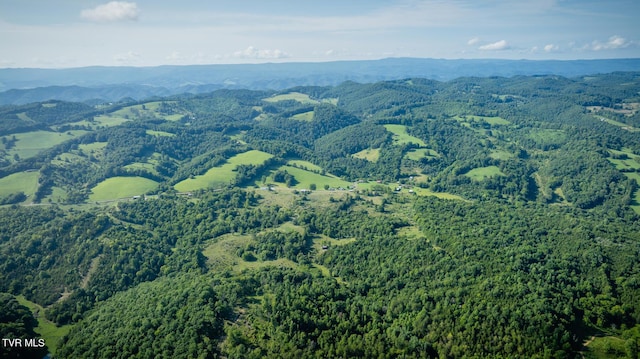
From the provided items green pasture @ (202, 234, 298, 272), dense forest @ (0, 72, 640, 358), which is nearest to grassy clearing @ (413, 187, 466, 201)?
dense forest @ (0, 72, 640, 358)

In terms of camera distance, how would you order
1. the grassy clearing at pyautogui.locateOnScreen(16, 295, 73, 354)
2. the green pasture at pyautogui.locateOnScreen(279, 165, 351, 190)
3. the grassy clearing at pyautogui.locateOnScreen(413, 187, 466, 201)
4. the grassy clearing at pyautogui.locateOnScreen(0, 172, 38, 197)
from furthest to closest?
the green pasture at pyautogui.locateOnScreen(279, 165, 351, 190) → the grassy clearing at pyautogui.locateOnScreen(0, 172, 38, 197) → the grassy clearing at pyautogui.locateOnScreen(413, 187, 466, 201) → the grassy clearing at pyautogui.locateOnScreen(16, 295, 73, 354)

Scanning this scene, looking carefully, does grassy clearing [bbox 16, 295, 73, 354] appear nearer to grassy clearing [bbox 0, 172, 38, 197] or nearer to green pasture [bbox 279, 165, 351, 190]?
grassy clearing [bbox 0, 172, 38, 197]

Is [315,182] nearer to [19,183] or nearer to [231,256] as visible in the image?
[231,256]

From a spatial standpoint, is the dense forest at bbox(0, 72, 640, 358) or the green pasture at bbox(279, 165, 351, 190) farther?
the green pasture at bbox(279, 165, 351, 190)

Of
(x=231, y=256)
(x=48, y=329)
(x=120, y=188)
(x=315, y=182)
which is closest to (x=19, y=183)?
(x=120, y=188)

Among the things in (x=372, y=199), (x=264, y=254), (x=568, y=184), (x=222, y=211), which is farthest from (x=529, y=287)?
(x=568, y=184)
